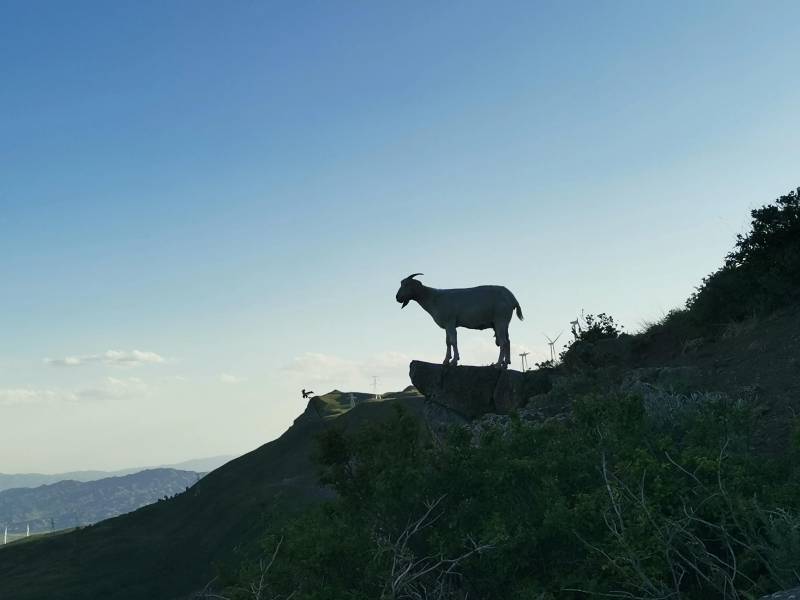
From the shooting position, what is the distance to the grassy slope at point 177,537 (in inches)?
1699

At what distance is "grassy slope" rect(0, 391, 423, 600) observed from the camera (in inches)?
1699

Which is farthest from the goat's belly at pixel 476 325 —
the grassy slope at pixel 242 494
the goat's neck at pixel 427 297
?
the grassy slope at pixel 242 494

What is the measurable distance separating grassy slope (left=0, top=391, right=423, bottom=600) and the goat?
566 inches

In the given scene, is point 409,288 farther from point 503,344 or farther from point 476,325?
point 503,344

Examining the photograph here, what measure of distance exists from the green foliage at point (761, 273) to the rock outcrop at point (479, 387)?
5.25 m

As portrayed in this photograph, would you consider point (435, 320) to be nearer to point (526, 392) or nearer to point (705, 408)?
point (526, 392)

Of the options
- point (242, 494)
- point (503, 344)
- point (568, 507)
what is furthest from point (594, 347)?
point (242, 494)

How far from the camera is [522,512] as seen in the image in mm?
→ 8242

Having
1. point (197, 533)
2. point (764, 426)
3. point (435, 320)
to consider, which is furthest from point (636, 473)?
point (197, 533)

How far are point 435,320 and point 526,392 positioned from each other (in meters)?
3.50

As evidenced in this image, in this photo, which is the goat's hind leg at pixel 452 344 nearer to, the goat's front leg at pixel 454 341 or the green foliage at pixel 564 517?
the goat's front leg at pixel 454 341

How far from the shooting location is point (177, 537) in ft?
170

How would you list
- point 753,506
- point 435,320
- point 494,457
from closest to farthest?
point 753,506 < point 494,457 < point 435,320

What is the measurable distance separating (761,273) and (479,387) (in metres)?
8.30
